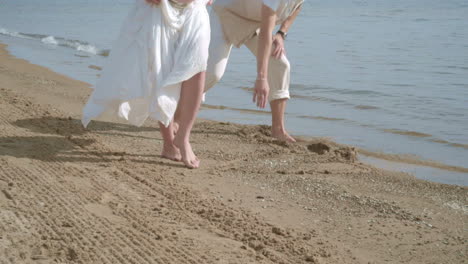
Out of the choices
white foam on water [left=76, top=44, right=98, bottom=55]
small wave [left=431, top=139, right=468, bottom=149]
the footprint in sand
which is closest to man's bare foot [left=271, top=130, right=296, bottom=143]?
small wave [left=431, top=139, right=468, bottom=149]

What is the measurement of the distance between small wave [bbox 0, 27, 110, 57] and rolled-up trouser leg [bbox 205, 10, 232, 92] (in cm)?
628

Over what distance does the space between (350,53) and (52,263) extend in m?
8.31

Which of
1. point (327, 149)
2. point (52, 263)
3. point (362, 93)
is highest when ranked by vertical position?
point (362, 93)

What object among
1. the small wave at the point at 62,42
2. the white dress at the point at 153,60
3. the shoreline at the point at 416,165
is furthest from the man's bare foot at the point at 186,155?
the small wave at the point at 62,42

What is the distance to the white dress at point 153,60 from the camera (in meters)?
4.01

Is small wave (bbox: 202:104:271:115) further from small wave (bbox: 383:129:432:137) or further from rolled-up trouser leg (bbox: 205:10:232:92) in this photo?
rolled-up trouser leg (bbox: 205:10:232:92)

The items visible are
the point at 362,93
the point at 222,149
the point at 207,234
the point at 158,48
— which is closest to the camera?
the point at 207,234

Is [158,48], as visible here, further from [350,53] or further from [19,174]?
[350,53]

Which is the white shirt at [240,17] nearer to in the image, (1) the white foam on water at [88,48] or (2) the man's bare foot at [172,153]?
(2) the man's bare foot at [172,153]

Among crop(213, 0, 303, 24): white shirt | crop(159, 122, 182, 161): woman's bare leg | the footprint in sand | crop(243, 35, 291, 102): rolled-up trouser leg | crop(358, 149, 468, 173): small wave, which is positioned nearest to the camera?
the footprint in sand

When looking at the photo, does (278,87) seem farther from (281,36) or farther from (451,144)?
(451,144)

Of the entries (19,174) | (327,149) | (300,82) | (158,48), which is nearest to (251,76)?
(300,82)

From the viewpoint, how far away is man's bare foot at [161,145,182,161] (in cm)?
449

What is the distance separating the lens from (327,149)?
505cm
